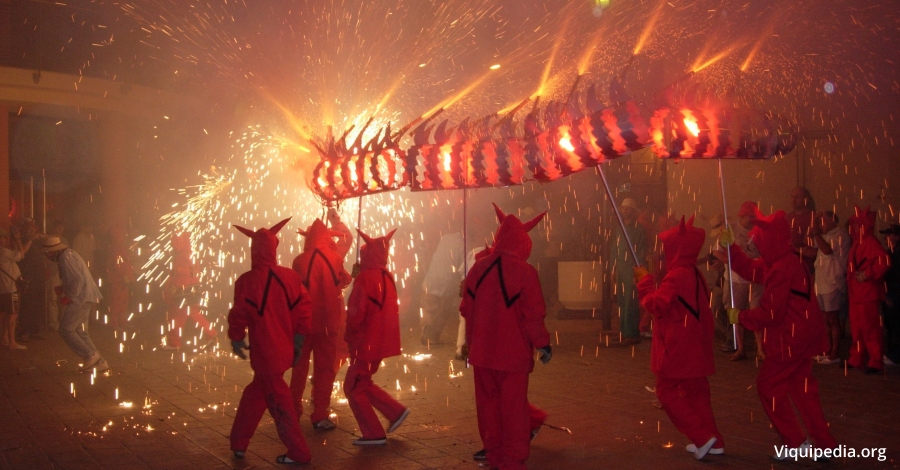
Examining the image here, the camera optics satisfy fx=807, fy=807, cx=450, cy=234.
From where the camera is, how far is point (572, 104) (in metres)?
6.33

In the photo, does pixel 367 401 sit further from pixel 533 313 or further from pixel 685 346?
pixel 685 346

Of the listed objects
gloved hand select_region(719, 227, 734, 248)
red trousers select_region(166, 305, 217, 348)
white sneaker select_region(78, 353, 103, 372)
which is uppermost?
gloved hand select_region(719, 227, 734, 248)

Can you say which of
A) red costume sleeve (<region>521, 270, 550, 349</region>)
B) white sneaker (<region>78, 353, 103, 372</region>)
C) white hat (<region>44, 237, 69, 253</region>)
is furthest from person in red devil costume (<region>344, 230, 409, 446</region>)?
white hat (<region>44, 237, 69, 253</region>)

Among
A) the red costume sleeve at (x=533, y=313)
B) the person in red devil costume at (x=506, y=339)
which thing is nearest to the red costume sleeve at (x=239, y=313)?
the person in red devil costume at (x=506, y=339)

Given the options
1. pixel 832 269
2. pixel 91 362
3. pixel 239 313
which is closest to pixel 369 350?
pixel 239 313

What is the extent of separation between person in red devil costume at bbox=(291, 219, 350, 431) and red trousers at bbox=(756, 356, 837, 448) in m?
3.38

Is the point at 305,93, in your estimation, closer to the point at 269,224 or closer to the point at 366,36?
the point at 366,36

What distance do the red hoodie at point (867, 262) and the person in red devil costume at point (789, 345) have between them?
3.70m

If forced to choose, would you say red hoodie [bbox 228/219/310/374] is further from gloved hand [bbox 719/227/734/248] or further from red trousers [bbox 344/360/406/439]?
gloved hand [bbox 719/227/734/248]

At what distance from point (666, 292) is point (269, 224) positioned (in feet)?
35.8

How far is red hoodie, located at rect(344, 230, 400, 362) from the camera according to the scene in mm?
6203

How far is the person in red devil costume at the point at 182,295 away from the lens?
11531mm

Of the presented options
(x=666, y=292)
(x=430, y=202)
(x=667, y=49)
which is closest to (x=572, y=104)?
(x=666, y=292)

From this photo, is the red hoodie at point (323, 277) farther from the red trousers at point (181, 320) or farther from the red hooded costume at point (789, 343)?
the red trousers at point (181, 320)
